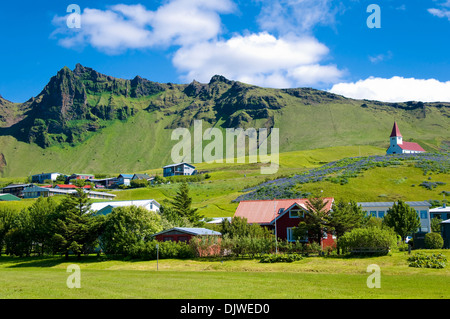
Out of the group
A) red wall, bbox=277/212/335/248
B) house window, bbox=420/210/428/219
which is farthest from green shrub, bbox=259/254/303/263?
house window, bbox=420/210/428/219

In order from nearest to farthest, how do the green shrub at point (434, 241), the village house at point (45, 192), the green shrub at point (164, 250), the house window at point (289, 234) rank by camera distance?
the green shrub at point (434, 241)
the green shrub at point (164, 250)
the house window at point (289, 234)
the village house at point (45, 192)

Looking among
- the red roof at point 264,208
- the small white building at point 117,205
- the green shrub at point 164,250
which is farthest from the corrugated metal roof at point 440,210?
the small white building at point 117,205

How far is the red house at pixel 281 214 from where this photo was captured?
54562 mm

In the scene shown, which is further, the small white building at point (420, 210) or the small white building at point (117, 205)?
the small white building at point (420, 210)

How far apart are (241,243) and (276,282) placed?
19.9 m

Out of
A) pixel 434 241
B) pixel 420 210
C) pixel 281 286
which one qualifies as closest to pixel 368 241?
pixel 434 241

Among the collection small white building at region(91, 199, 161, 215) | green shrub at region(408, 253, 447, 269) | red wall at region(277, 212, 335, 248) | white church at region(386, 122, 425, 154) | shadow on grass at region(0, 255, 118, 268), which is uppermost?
white church at region(386, 122, 425, 154)

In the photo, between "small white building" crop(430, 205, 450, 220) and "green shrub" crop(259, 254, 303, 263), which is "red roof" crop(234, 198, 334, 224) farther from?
"small white building" crop(430, 205, 450, 220)

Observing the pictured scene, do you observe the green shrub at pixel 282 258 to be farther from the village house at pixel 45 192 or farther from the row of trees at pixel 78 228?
the village house at pixel 45 192

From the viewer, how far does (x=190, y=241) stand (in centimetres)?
4941

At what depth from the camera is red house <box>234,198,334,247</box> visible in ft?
179

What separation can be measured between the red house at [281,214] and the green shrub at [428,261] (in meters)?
15.4

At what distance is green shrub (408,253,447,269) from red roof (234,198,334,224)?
21.3 m
